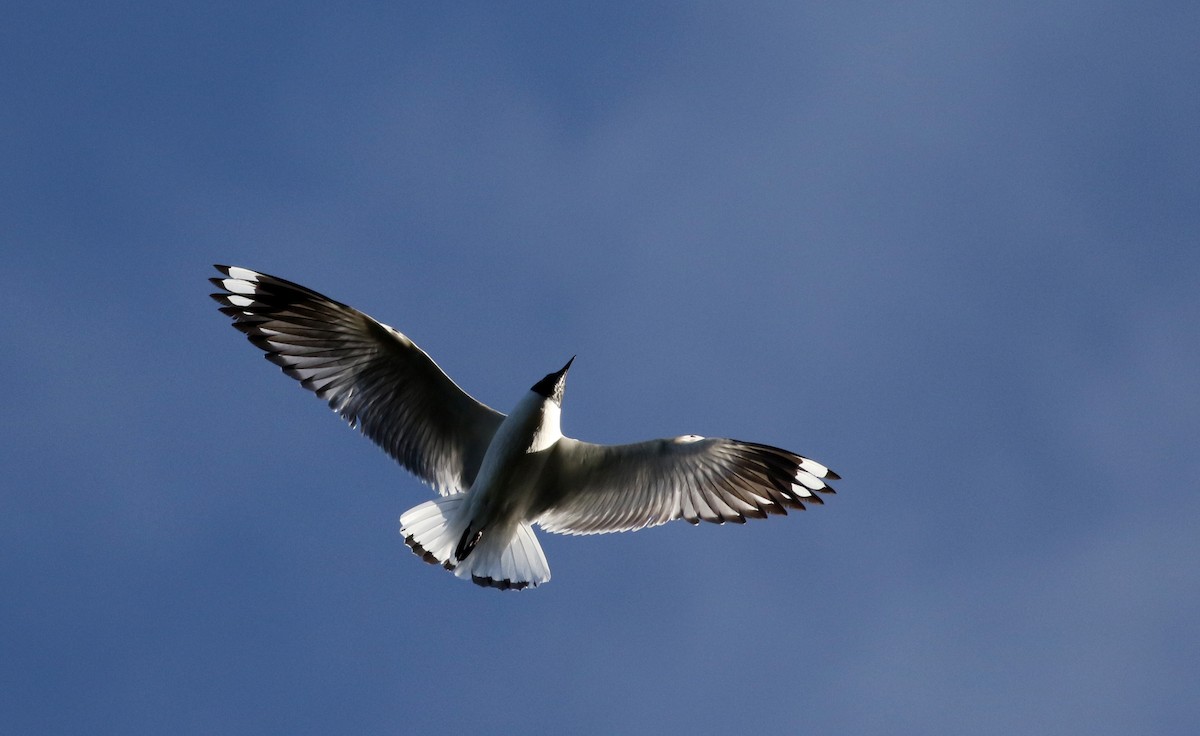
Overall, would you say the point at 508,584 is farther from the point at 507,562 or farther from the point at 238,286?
the point at 238,286

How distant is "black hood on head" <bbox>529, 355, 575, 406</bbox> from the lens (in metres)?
8.48

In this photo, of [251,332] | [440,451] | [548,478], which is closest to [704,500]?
[548,478]

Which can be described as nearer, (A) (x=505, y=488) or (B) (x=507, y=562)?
(A) (x=505, y=488)

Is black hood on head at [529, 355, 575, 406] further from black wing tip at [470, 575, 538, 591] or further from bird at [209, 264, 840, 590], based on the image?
black wing tip at [470, 575, 538, 591]

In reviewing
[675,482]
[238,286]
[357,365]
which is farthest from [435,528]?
[238,286]

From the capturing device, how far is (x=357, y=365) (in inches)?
350

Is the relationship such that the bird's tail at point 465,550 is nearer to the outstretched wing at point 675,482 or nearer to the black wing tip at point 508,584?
the black wing tip at point 508,584

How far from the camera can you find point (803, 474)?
8.80 meters

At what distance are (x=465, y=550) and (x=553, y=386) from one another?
1.25 m

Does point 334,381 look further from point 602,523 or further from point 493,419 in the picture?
point 602,523

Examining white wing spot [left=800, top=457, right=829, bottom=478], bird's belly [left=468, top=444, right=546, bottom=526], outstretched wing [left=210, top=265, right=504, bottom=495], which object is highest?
white wing spot [left=800, top=457, right=829, bottom=478]

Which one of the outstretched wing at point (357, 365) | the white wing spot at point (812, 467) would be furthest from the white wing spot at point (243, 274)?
the white wing spot at point (812, 467)

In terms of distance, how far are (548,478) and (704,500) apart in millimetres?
1067

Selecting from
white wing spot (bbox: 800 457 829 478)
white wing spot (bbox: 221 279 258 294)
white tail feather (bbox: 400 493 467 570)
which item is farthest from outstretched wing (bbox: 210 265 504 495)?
white wing spot (bbox: 800 457 829 478)
